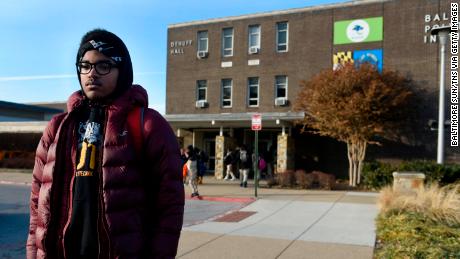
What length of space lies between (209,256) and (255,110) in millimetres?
19449

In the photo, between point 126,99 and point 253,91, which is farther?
point 253,91

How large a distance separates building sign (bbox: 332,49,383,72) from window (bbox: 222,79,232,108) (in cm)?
639

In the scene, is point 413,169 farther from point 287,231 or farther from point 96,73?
point 96,73

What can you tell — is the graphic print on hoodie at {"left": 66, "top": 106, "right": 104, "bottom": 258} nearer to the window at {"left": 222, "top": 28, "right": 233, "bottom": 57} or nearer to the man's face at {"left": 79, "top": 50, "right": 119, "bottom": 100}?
the man's face at {"left": 79, "top": 50, "right": 119, "bottom": 100}

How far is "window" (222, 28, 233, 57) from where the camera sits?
86.9 feet

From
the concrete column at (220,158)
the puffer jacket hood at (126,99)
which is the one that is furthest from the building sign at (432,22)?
the puffer jacket hood at (126,99)

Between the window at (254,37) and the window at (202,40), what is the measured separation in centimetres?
295

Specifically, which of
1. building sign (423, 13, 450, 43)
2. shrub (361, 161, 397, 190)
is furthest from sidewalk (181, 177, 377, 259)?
building sign (423, 13, 450, 43)

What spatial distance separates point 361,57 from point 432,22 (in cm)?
362

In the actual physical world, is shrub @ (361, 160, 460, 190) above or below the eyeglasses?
below

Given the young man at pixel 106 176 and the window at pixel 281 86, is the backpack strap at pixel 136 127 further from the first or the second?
the window at pixel 281 86

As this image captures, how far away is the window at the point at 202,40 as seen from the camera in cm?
2723

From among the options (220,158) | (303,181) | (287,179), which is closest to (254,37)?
(220,158)

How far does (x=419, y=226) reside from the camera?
6.77 meters
